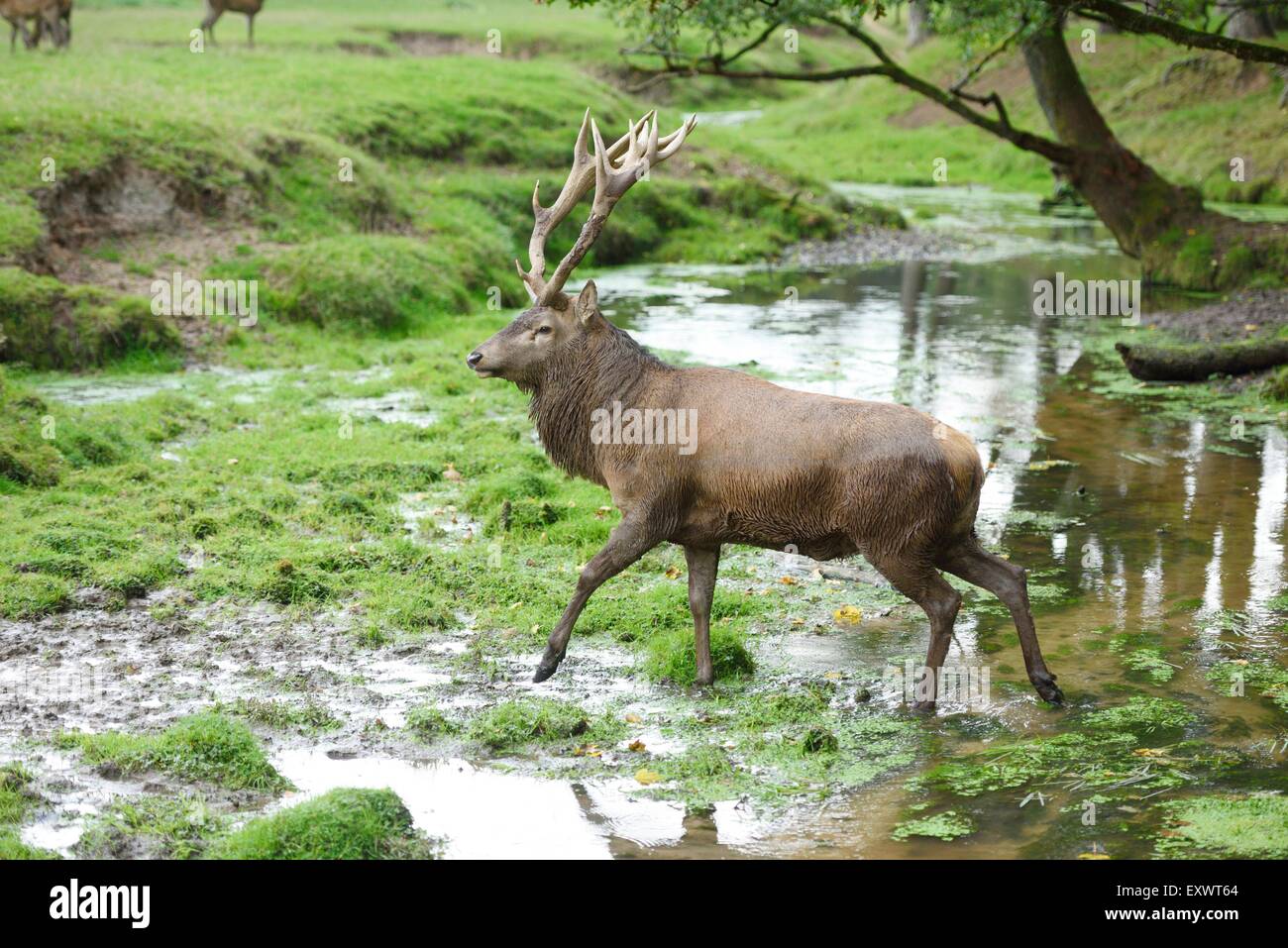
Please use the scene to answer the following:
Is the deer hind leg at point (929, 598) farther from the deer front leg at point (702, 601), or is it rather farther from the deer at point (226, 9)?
the deer at point (226, 9)

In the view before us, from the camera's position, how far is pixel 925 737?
23.7ft

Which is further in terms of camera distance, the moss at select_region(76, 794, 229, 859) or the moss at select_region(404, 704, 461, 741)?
the moss at select_region(404, 704, 461, 741)

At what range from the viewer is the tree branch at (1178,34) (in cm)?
1388

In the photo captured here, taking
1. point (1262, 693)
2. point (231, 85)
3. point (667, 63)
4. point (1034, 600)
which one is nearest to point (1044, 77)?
point (667, 63)

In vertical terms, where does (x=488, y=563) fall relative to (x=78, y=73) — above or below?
below

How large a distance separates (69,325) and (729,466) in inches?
374

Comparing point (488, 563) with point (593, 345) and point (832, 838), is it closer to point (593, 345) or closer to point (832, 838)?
point (593, 345)

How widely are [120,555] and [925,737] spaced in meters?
5.62

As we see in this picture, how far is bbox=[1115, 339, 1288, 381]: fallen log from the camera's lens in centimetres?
1500

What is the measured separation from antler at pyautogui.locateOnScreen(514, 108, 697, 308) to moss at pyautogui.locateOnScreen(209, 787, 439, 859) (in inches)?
137

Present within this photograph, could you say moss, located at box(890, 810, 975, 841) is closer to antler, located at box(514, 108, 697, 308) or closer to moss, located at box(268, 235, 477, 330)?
antler, located at box(514, 108, 697, 308)

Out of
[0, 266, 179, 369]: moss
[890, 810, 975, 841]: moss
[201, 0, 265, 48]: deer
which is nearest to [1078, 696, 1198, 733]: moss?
[890, 810, 975, 841]: moss

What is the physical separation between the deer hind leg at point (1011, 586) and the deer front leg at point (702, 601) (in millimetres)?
1323

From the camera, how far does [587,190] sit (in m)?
8.70
